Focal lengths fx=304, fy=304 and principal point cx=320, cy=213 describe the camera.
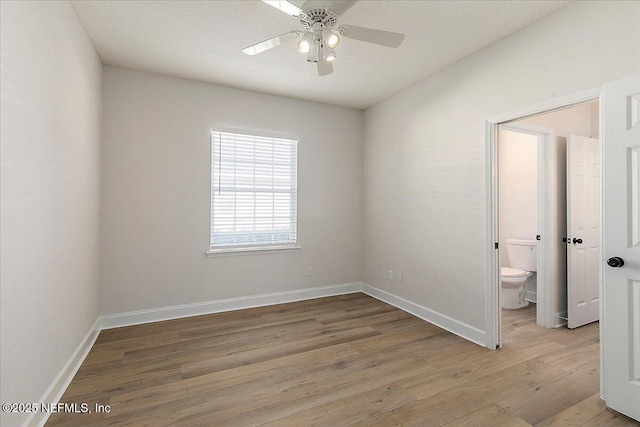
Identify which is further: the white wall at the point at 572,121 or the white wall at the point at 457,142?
the white wall at the point at 572,121

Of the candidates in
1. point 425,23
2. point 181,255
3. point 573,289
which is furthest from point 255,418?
point 573,289

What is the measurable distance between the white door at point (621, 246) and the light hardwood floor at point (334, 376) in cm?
24

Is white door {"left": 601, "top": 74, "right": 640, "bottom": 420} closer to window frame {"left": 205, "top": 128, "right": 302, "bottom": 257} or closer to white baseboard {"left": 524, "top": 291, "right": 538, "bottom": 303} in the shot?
white baseboard {"left": 524, "top": 291, "right": 538, "bottom": 303}

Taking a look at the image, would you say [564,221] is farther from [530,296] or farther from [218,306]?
[218,306]

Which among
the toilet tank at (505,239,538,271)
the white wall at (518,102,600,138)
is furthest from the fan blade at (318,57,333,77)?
the toilet tank at (505,239,538,271)

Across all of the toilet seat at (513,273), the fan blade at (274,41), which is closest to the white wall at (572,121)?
the toilet seat at (513,273)

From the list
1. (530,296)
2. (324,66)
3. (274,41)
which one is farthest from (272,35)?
(530,296)

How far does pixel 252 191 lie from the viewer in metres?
3.83

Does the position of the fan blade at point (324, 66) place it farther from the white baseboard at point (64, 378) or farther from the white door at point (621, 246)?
the white baseboard at point (64, 378)

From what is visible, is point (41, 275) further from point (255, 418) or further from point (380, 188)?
point (380, 188)

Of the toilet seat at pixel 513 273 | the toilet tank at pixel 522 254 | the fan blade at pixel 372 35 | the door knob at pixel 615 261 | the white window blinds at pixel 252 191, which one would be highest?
the fan blade at pixel 372 35

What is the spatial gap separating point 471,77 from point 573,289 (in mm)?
2391

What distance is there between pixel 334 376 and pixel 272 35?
2.78 meters

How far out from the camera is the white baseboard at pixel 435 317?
9.30 feet
